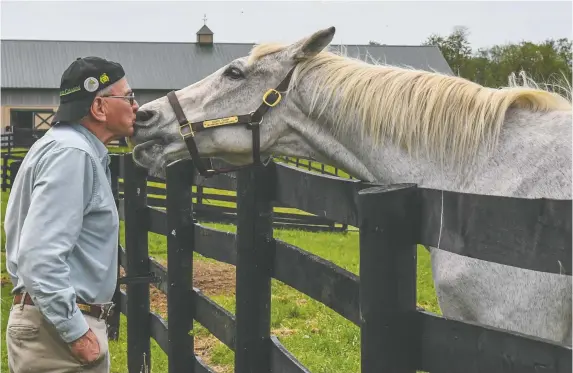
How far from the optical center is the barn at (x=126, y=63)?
50.4 metres

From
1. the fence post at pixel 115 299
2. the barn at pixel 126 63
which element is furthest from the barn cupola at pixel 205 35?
the fence post at pixel 115 299

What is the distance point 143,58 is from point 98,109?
53.7 metres

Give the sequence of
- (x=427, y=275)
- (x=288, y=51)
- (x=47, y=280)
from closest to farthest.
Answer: (x=47, y=280), (x=288, y=51), (x=427, y=275)

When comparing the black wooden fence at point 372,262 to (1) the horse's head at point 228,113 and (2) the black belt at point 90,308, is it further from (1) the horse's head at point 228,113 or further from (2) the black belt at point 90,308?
(2) the black belt at point 90,308

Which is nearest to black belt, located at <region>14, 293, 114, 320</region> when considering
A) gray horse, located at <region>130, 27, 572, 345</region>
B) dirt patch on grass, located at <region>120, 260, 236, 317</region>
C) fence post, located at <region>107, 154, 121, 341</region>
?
gray horse, located at <region>130, 27, 572, 345</region>

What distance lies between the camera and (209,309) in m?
4.22

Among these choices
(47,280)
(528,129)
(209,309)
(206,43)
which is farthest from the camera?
(206,43)

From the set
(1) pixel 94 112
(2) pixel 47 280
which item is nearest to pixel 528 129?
(1) pixel 94 112

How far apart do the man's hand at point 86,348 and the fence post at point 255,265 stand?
852 mm

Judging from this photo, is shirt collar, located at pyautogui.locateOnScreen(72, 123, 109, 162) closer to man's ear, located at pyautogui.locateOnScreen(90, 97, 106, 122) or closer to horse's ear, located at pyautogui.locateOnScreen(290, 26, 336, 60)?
man's ear, located at pyautogui.locateOnScreen(90, 97, 106, 122)

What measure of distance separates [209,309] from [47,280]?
1.69 metres

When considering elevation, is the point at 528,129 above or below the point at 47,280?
above

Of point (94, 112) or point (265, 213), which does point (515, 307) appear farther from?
point (94, 112)

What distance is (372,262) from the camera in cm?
209
